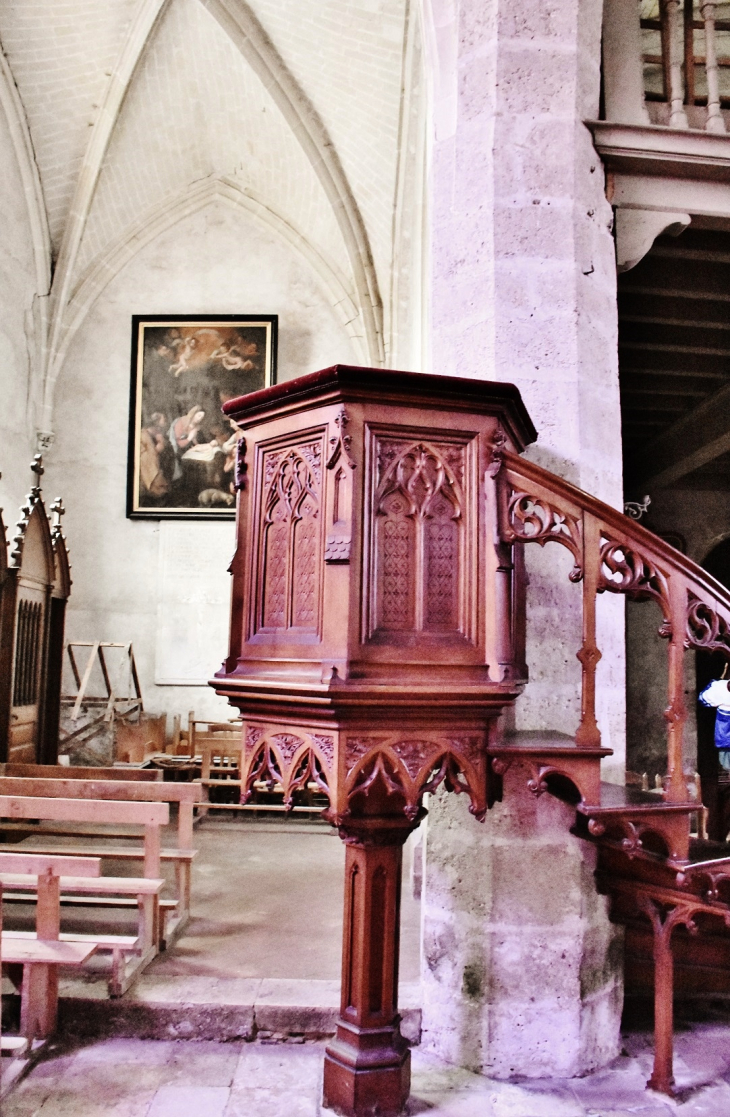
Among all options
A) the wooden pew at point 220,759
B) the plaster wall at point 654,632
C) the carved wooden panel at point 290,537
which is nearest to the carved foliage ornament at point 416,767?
the carved wooden panel at point 290,537

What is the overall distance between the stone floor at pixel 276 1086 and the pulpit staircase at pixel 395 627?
140 mm

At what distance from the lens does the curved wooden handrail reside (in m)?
2.63

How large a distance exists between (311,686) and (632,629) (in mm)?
7613

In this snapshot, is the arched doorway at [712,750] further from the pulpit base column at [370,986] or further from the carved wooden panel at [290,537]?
the carved wooden panel at [290,537]

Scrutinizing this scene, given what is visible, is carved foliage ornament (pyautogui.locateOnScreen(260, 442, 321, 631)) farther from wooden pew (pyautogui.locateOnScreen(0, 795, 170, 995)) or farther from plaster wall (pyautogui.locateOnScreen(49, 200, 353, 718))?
plaster wall (pyautogui.locateOnScreen(49, 200, 353, 718))

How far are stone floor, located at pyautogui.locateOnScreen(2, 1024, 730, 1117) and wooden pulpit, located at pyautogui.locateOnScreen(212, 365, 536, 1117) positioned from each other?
0.22m

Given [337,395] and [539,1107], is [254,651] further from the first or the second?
[539,1107]

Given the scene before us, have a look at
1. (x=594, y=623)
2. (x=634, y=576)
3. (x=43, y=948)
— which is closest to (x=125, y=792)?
(x=43, y=948)

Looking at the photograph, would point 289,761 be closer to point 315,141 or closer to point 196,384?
point 315,141

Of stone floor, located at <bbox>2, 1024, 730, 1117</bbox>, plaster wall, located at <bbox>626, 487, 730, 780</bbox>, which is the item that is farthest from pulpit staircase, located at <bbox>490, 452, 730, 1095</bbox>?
plaster wall, located at <bbox>626, 487, 730, 780</bbox>

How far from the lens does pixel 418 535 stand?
2549mm

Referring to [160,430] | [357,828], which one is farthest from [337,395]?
[160,430]

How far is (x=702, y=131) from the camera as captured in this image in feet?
12.1

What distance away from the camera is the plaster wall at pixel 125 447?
1012 centimetres
